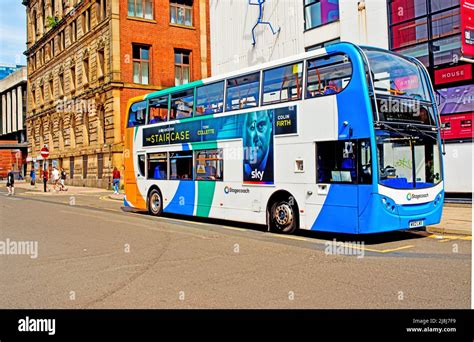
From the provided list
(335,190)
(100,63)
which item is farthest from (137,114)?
(100,63)

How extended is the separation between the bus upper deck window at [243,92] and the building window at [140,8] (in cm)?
2789

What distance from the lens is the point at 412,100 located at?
35.2ft

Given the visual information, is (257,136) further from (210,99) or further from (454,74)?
(454,74)

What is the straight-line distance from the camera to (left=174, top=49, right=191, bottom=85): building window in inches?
1639

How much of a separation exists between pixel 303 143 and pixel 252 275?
15.1 feet

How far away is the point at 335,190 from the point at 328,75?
2.51m

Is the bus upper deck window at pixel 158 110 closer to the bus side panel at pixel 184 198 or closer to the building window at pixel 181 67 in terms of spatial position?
the bus side panel at pixel 184 198

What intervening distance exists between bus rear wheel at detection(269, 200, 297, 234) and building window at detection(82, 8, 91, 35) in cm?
3525

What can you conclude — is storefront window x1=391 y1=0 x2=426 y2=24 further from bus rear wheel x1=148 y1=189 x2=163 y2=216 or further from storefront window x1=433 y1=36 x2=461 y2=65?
bus rear wheel x1=148 y1=189 x2=163 y2=216

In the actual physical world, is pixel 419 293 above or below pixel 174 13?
below

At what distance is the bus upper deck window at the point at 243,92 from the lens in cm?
1280

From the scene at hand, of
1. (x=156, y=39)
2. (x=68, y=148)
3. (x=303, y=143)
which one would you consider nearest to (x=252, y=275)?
(x=303, y=143)

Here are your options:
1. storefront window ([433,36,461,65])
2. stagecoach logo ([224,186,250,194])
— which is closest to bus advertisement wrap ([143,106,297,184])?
stagecoach logo ([224,186,250,194])
